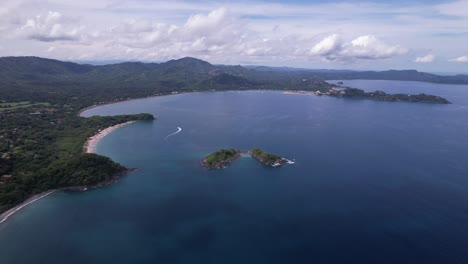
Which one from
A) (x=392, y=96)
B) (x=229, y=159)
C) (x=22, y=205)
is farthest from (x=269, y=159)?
(x=392, y=96)

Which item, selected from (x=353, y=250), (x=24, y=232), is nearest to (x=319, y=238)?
(x=353, y=250)

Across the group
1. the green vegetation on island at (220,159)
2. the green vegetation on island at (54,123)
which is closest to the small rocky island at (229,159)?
the green vegetation on island at (220,159)

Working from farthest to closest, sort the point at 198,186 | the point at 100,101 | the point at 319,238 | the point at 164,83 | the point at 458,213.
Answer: the point at 164,83 < the point at 100,101 < the point at 198,186 < the point at 458,213 < the point at 319,238

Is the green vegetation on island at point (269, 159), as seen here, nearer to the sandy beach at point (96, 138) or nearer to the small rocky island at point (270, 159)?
the small rocky island at point (270, 159)

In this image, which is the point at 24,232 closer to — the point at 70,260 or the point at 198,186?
the point at 70,260

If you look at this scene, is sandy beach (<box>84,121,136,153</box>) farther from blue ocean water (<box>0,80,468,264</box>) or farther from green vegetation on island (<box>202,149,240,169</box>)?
green vegetation on island (<box>202,149,240,169</box>)

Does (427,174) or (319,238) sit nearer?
(319,238)

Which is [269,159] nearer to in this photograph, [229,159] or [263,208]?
[229,159]
